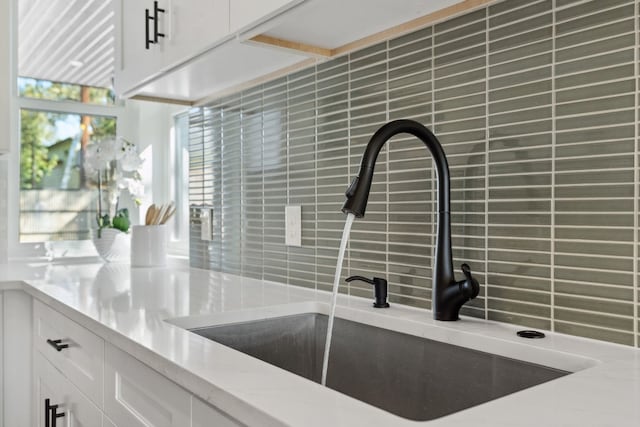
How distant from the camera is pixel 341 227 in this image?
4.82 ft

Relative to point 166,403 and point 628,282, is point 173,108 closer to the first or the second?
point 166,403

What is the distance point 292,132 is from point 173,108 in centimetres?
124

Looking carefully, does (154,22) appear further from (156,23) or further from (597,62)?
(597,62)

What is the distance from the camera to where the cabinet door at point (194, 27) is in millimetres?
1311

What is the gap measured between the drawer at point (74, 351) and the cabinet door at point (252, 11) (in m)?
0.75

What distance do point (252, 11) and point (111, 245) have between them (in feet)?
5.25

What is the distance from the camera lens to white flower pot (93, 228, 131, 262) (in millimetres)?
2414

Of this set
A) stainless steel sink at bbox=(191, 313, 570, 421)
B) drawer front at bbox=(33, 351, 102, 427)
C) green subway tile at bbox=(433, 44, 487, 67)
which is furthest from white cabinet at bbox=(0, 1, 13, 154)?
green subway tile at bbox=(433, 44, 487, 67)

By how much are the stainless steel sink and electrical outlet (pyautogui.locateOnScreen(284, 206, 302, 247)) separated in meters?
0.34

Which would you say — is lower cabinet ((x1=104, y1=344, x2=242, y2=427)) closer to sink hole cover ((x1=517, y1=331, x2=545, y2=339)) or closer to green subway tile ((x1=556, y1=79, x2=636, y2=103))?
sink hole cover ((x1=517, y1=331, x2=545, y2=339))

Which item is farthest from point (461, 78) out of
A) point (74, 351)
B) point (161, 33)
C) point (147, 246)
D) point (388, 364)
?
point (147, 246)

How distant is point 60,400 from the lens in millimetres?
1490

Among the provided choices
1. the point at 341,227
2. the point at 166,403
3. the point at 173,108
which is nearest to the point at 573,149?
the point at 341,227

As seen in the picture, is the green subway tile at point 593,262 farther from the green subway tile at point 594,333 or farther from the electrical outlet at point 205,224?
the electrical outlet at point 205,224
